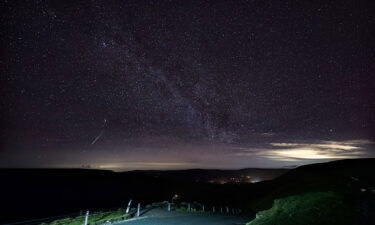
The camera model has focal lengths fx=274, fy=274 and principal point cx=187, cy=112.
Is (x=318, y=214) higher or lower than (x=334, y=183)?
lower

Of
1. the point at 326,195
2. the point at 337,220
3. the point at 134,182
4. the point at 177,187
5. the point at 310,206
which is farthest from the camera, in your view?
the point at 134,182

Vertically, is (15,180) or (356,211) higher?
(15,180)

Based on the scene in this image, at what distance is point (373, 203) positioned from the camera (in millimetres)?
17438

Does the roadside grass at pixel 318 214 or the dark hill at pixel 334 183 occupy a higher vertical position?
the dark hill at pixel 334 183

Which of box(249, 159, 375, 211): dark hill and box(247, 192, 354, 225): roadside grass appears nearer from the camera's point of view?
box(247, 192, 354, 225): roadside grass

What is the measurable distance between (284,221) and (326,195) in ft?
24.0

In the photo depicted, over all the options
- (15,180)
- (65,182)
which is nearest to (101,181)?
(65,182)

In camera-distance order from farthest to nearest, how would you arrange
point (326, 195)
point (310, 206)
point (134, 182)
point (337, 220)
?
point (134, 182) → point (326, 195) → point (310, 206) → point (337, 220)

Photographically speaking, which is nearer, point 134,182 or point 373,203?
point 373,203

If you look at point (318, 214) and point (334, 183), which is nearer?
point (318, 214)

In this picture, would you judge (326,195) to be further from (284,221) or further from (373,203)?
(284,221)

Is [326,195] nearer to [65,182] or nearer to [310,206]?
[310,206]

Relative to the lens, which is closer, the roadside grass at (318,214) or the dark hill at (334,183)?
the roadside grass at (318,214)

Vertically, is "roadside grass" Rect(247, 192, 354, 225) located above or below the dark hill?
below
